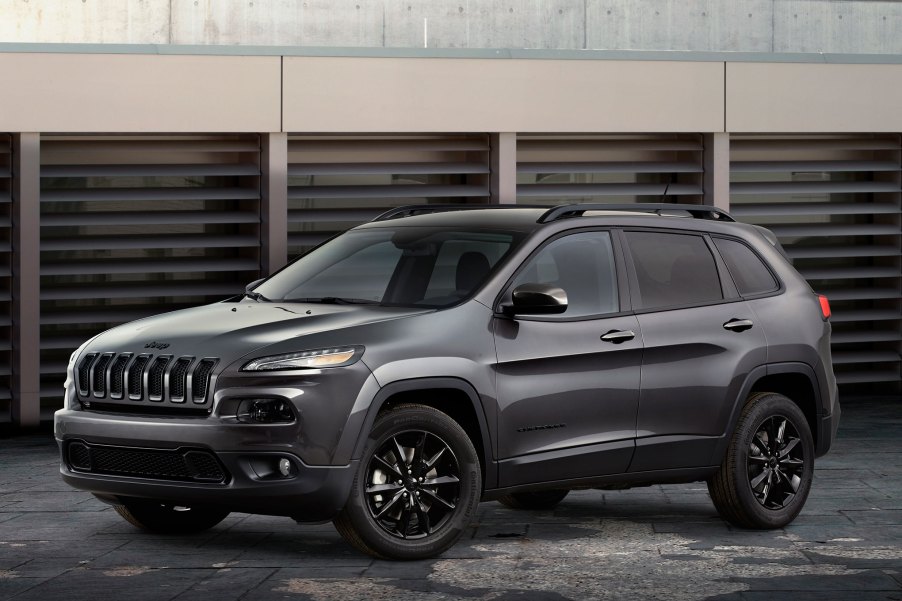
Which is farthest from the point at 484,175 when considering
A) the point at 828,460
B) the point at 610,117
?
the point at 828,460

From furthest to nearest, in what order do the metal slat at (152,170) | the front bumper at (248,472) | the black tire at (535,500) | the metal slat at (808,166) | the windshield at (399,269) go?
the metal slat at (808,166)
the metal slat at (152,170)
the black tire at (535,500)
the windshield at (399,269)
the front bumper at (248,472)

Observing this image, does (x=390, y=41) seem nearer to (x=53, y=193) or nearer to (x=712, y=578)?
(x=53, y=193)

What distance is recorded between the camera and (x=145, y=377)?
7.48 m

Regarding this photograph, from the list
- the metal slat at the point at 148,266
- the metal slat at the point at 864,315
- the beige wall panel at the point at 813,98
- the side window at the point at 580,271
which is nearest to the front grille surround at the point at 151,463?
the side window at the point at 580,271

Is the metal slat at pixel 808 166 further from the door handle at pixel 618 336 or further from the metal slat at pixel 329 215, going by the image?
the door handle at pixel 618 336

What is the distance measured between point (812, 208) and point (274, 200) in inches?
221

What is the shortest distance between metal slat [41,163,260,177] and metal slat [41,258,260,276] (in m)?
0.77

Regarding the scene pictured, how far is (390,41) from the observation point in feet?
53.8

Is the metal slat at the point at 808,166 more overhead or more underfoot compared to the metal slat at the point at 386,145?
more underfoot

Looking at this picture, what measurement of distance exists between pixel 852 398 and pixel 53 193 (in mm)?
8097

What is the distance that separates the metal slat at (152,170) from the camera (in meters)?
14.4

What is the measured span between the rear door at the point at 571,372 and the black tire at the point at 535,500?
1388 millimetres

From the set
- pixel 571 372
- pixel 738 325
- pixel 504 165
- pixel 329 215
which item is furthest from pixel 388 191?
pixel 571 372

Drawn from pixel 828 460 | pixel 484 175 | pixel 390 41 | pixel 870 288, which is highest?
pixel 390 41
